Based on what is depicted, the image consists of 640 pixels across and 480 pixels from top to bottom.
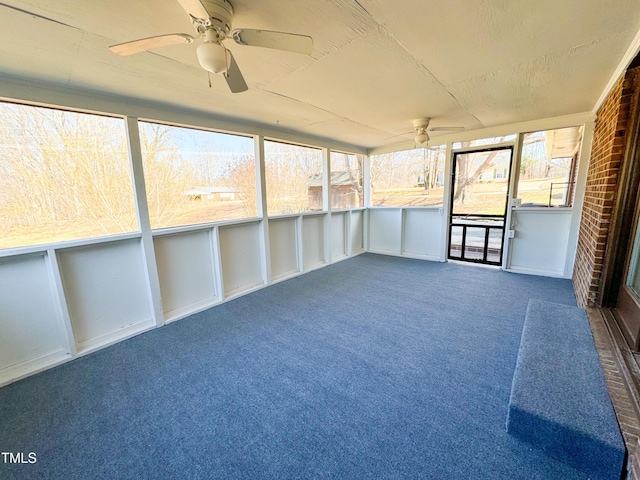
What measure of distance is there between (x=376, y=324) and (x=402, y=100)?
237 centimetres

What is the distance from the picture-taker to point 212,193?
329 cm

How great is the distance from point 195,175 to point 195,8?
2.14 meters

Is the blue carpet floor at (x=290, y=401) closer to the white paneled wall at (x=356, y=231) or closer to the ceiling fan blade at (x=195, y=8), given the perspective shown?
the ceiling fan blade at (x=195, y=8)

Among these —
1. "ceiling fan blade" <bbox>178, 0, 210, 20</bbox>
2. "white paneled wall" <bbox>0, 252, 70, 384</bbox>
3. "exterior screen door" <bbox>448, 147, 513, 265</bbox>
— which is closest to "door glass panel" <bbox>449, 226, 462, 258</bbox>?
"exterior screen door" <bbox>448, 147, 513, 265</bbox>

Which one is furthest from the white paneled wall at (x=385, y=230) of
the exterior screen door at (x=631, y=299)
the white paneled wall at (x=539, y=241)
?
the exterior screen door at (x=631, y=299)

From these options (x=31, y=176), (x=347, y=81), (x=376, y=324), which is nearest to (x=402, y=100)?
(x=347, y=81)

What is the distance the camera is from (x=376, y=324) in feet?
8.99

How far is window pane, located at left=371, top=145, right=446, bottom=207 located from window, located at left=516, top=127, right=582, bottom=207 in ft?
4.02

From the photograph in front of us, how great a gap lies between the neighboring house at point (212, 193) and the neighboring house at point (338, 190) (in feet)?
5.07

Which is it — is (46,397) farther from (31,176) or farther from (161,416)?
(31,176)

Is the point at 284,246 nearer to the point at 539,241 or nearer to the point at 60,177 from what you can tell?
the point at 60,177

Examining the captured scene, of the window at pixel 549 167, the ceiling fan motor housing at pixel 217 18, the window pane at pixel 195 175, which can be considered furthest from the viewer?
the window at pixel 549 167

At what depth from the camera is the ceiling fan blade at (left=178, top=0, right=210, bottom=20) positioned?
1138 millimetres

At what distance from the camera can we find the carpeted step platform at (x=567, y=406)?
3.98 ft
